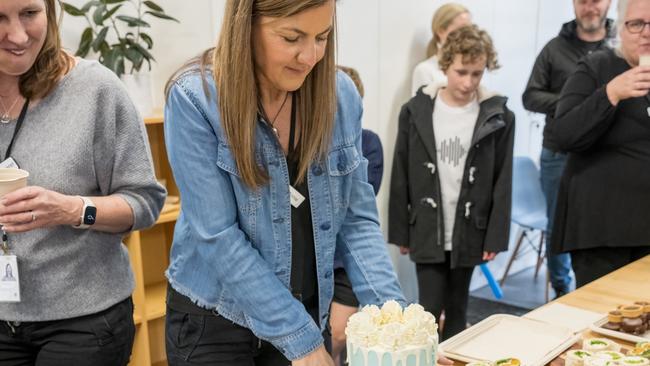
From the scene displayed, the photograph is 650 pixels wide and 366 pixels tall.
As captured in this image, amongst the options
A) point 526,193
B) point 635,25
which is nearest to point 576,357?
point 635,25

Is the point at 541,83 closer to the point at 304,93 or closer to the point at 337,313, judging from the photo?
the point at 337,313

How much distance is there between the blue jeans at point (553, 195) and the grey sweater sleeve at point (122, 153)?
3017 millimetres

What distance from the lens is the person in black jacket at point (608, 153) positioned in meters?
2.37

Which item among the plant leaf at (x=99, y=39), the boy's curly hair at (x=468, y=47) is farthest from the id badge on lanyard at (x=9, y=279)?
the boy's curly hair at (x=468, y=47)

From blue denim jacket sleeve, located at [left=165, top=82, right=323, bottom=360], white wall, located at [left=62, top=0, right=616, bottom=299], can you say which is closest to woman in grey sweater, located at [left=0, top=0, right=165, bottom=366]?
blue denim jacket sleeve, located at [left=165, top=82, right=323, bottom=360]

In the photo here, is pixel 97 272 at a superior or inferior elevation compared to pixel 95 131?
inferior

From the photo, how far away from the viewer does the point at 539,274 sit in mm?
5512

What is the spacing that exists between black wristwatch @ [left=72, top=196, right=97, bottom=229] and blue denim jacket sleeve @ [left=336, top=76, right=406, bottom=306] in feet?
1.87

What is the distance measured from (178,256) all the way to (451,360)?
65 cm

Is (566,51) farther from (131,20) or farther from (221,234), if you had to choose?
(221,234)

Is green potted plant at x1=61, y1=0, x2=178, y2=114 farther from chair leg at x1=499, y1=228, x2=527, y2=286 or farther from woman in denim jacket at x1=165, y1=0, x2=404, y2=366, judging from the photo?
chair leg at x1=499, y1=228, x2=527, y2=286

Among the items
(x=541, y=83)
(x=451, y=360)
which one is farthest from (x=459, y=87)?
(x=451, y=360)

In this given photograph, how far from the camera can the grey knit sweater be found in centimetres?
165

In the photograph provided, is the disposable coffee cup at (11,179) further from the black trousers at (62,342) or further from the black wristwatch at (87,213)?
the black trousers at (62,342)
